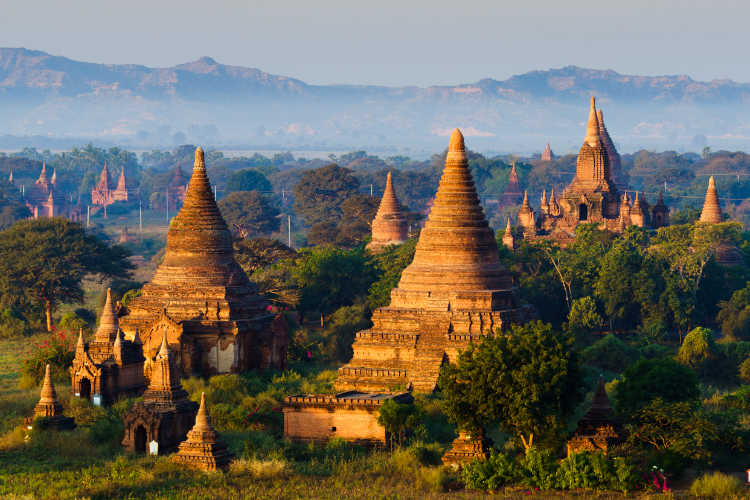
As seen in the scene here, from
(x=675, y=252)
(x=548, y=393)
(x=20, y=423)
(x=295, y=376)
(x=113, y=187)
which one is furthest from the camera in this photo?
(x=113, y=187)

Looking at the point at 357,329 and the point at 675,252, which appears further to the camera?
the point at 675,252

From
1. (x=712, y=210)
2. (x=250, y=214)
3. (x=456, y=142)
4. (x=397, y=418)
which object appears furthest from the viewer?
(x=250, y=214)

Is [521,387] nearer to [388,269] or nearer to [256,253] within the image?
[388,269]

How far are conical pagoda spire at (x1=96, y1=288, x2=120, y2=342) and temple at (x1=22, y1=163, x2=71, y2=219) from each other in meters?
108

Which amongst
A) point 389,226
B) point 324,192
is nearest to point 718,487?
point 389,226

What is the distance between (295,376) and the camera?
47.1 m

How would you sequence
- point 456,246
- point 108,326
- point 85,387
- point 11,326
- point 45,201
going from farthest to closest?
point 45,201 → point 11,326 → point 456,246 → point 108,326 → point 85,387

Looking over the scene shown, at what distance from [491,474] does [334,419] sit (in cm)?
626

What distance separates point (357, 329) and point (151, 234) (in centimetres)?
8484

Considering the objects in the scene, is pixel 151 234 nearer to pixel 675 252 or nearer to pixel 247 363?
pixel 675 252

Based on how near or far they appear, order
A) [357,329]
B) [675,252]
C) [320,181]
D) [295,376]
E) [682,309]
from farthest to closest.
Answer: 1. [320,181]
2. [675,252]
3. [682,309]
4. [357,329]
5. [295,376]

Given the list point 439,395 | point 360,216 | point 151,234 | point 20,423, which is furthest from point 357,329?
point 151,234

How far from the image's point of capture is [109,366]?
142 ft

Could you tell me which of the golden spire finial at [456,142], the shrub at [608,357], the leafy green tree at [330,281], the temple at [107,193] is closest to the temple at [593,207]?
the leafy green tree at [330,281]
